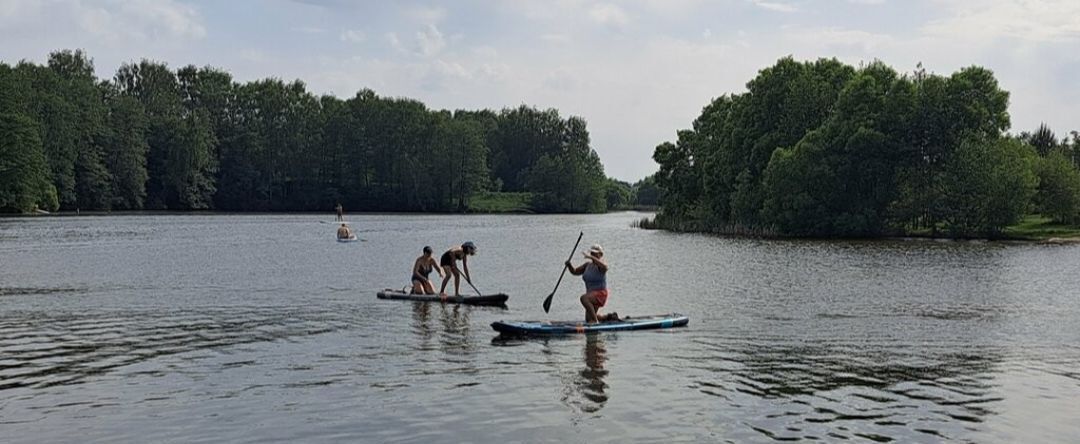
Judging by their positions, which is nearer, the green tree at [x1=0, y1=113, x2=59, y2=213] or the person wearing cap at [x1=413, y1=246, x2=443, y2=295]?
the person wearing cap at [x1=413, y1=246, x2=443, y2=295]

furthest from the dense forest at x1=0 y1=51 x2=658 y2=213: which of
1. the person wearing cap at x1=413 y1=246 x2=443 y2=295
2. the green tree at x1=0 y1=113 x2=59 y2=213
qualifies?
the person wearing cap at x1=413 y1=246 x2=443 y2=295

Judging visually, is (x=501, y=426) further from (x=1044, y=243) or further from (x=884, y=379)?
(x=1044, y=243)

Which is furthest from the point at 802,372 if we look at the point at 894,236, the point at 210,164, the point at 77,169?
the point at 210,164

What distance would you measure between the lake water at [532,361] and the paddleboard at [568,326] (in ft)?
2.00

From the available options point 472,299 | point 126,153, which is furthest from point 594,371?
point 126,153

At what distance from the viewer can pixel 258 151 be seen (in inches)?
6284

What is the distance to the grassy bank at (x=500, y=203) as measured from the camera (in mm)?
168962

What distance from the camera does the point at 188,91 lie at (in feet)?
534

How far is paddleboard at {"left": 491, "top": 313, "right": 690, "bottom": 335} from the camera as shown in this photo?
23.2 m

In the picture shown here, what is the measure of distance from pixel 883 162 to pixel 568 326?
7009cm

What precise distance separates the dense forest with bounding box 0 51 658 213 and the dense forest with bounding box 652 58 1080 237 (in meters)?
78.6

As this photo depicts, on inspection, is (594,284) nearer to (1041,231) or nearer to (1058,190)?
(1041,231)

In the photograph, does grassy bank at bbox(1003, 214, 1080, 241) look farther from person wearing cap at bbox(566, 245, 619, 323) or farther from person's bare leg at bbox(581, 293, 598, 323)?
person's bare leg at bbox(581, 293, 598, 323)

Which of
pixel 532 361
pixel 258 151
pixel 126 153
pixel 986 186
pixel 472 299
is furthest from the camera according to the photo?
pixel 258 151
